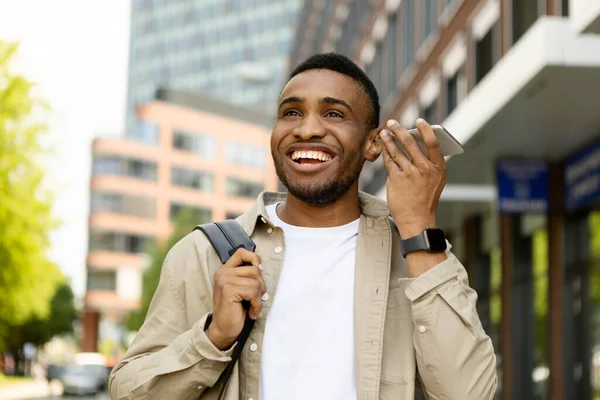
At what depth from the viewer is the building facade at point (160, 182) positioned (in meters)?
67.9

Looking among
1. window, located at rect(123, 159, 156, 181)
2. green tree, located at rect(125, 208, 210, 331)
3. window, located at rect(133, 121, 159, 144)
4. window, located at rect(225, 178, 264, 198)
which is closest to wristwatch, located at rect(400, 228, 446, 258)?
green tree, located at rect(125, 208, 210, 331)

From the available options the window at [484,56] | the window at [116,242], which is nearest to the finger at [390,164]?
the window at [484,56]

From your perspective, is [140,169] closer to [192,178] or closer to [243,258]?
[192,178]

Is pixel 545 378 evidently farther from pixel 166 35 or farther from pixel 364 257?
pixel 166 35

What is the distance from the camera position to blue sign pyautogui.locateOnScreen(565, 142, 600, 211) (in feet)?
41.9

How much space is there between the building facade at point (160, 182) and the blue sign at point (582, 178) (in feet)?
172

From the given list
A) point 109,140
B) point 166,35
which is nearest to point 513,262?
point 109,140

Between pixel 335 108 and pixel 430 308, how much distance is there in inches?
23.4

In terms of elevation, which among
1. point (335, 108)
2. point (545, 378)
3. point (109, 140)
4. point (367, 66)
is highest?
point (109, 140)

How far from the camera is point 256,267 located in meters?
2.46

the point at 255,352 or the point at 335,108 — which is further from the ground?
the point at 335,108

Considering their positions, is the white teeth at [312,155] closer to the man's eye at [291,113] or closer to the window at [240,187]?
the man's eye at [291,113]

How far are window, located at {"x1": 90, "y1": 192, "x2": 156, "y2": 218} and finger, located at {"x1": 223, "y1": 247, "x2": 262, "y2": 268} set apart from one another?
218 feet

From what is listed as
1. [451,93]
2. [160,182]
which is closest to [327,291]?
[451,93]
